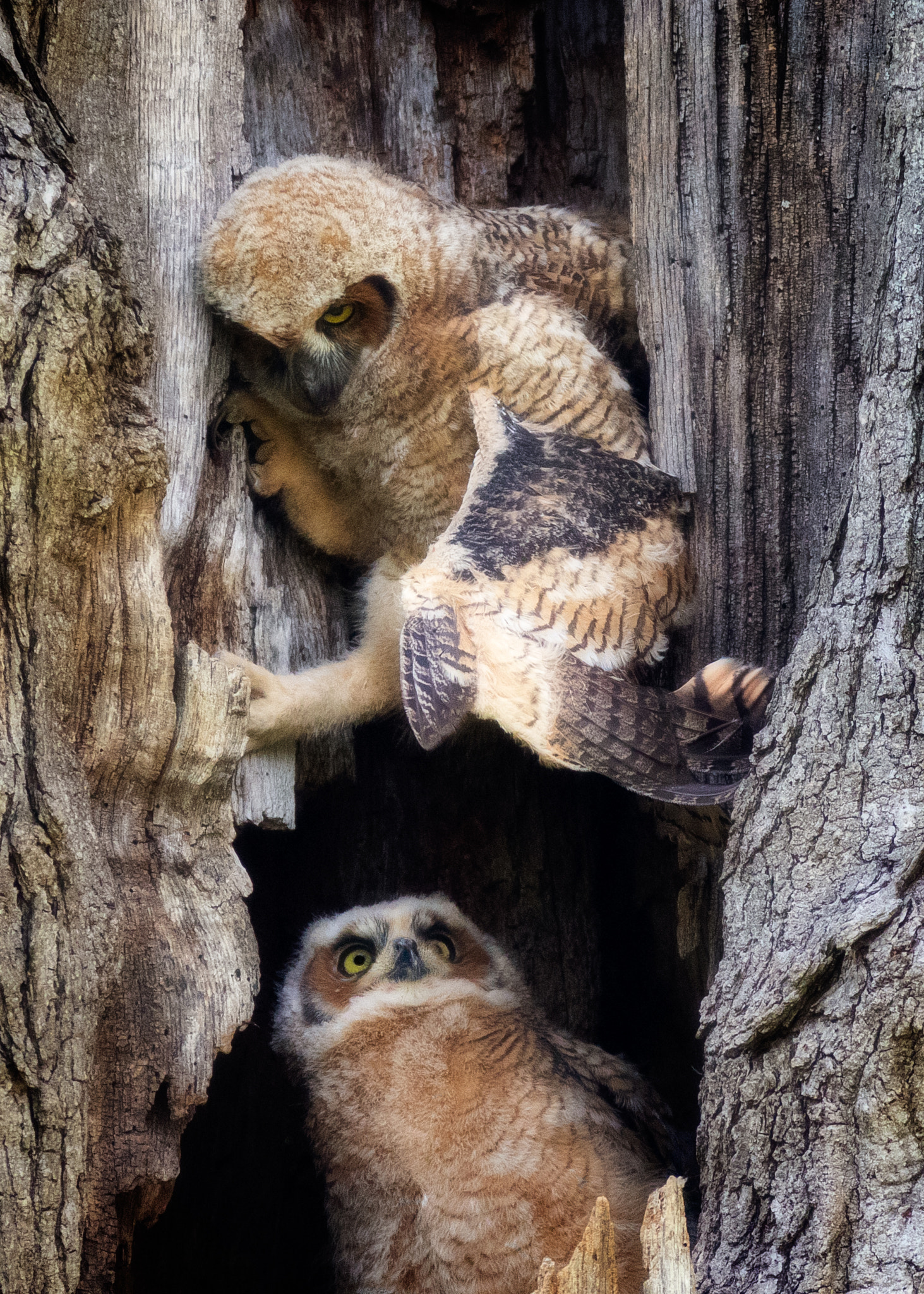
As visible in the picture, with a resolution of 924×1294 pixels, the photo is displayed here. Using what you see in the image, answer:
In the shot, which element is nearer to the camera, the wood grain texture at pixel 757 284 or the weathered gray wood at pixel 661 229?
the wood grain texture at pixel 757 284

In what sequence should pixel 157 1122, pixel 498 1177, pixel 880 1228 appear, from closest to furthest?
pixel 880 1228 < pixel 157 1122 < pixel 498 1177

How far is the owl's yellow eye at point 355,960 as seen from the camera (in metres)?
2.38

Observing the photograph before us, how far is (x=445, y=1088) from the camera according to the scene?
2145 mm

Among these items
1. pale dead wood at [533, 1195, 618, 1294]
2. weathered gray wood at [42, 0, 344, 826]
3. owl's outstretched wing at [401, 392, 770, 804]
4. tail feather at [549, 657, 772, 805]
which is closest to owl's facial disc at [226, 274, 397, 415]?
weathered gray wood at [42, 0, 344, 826]

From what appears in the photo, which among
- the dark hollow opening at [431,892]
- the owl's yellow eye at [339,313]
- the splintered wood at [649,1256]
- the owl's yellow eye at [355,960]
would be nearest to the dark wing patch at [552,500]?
the owl's yellow eye at [339,313]

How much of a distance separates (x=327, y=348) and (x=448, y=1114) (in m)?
1.55

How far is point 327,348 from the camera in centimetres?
236

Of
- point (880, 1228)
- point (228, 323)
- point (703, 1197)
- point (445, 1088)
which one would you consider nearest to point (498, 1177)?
point (445, 1088)

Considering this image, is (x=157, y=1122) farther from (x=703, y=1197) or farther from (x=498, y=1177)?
(x=703, y=1197)

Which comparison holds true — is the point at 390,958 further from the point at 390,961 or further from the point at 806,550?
the point at 806,550

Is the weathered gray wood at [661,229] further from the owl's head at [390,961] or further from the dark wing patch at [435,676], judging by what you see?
the owl's head at [390,961]

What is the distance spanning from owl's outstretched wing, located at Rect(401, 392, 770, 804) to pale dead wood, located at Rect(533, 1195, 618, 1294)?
65 cm

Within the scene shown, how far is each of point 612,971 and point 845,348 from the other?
1.70m

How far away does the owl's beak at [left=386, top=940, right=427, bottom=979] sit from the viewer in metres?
2.27
